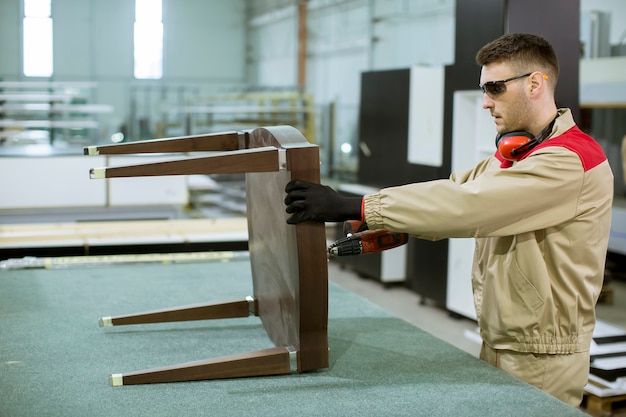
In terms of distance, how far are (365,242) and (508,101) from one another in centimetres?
51

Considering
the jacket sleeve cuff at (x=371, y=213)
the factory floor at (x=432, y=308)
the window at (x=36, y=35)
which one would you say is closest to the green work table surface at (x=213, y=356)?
the jacket sleeve cuff at (x=371, y=213)

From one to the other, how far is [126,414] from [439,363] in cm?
81

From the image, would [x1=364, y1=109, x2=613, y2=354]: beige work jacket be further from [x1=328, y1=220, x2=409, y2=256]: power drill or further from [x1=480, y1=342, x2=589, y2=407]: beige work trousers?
[x1=328, y1=220, x2=409, y2=256]: power drill

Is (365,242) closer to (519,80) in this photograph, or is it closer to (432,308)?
(519,80)

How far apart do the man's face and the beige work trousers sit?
22.9 inches

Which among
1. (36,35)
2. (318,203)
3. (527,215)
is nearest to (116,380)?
(318,203)

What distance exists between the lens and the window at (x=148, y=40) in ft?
49.9

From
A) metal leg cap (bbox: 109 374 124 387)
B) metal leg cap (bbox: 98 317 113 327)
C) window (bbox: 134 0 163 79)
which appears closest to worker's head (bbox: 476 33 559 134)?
metal leg cap (bbox: 109 374 124 387)

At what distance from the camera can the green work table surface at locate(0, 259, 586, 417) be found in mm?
1605

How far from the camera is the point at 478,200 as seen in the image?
1.63m

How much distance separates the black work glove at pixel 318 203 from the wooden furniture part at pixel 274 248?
4cm

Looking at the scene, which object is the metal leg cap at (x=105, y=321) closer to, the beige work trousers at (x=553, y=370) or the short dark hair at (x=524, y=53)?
the beige work trousers at (x=553, y=370)

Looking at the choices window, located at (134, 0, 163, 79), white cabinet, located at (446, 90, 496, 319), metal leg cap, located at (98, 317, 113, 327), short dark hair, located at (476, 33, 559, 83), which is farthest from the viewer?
window, located at (134, 0, 163, 79)

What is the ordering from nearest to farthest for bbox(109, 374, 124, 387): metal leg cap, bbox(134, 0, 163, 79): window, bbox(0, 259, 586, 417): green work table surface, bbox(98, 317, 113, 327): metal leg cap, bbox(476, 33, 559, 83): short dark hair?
bbox(0, 259, 586, 417): green work table surface, bbox(109, 374, 124, 387): metal leg cap, bbox(476, 33, 559, 83): short dark hair, bbox(98, 317, 113, 327): metal leg cap, bbox(134, 0, 163, 79): window
